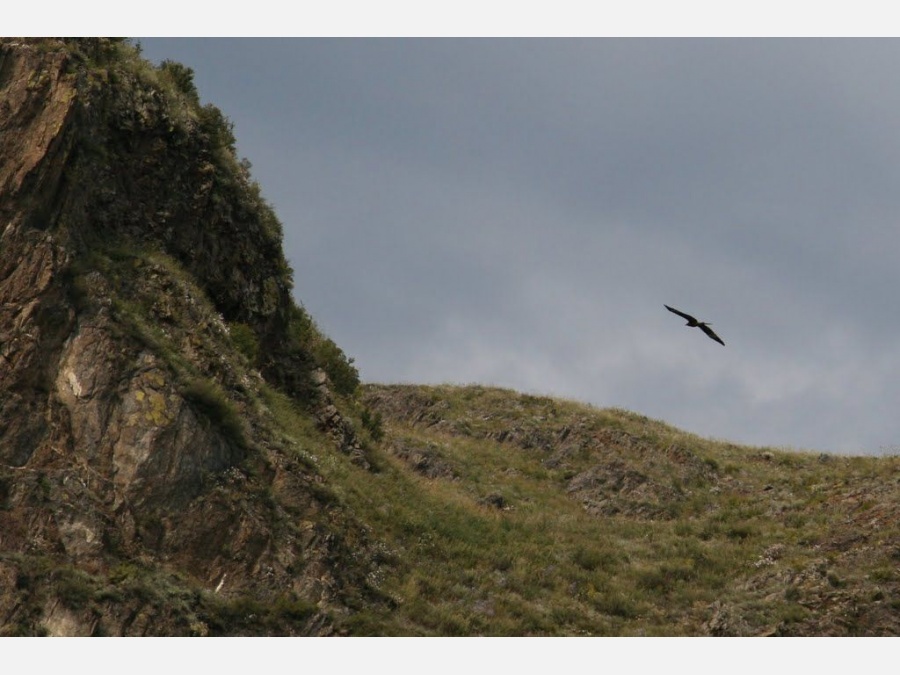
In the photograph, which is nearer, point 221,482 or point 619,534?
point 221,482

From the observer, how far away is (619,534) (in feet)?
114

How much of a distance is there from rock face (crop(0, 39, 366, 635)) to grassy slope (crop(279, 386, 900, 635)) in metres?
2.25

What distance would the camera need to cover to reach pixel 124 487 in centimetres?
2111

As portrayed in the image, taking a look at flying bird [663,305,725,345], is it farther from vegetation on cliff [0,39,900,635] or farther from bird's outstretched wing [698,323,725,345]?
vegetation on cliff [0,39,900,635]

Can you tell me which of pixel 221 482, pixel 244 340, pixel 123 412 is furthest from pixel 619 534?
pixel 123 412

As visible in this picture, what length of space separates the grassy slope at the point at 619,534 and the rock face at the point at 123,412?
225 cm

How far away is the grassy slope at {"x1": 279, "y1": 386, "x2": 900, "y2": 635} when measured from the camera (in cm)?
2400

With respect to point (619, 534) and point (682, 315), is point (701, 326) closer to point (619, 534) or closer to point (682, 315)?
point (682, 315)

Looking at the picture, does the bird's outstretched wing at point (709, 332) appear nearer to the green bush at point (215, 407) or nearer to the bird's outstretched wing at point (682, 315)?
the bird's outstretched wing at point (682, 315)

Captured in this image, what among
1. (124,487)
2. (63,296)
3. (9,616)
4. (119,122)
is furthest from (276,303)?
(9,616)

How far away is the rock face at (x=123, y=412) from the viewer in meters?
19.8

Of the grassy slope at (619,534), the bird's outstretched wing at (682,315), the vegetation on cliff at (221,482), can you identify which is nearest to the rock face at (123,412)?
the vegetation on cliff at (221,482)

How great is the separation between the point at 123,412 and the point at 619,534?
782 inches

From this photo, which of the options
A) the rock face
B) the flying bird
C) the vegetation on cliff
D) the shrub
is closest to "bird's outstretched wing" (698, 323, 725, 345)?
the flying bird
